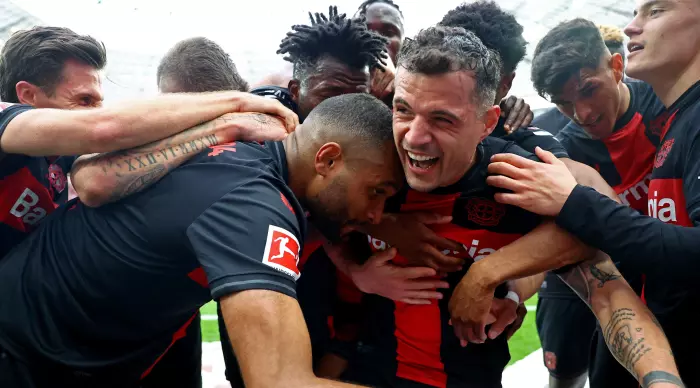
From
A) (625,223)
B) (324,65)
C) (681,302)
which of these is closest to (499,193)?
(625,223)

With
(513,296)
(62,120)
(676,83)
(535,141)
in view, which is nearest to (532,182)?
(535,141)

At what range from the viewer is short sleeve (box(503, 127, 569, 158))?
7.41 feet

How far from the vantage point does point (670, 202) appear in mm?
2145

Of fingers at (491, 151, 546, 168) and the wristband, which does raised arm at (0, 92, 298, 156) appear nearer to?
fingers at (491, 151, 546, 168)

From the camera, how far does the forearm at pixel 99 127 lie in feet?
5.55

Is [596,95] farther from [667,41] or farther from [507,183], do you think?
[507,183]

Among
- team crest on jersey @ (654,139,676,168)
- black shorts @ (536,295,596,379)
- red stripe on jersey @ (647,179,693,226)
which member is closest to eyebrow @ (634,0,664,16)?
team crest on jersey @ (654,139,676,168)

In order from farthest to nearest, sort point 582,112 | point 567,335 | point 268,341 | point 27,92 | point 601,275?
point 567,335
point 582,112
point 27,92
point 601,275
point 268,341

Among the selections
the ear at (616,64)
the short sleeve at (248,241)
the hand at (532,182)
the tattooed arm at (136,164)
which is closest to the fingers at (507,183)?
the hand at (532,182)

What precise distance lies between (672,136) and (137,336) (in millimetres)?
2069

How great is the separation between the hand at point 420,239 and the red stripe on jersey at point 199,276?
67 centimetres

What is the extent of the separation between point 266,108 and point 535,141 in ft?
3.50

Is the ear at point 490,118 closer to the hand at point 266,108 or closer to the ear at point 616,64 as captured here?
the hand at point 266,108

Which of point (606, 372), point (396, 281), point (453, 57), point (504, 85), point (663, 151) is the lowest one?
point (606, 372)
